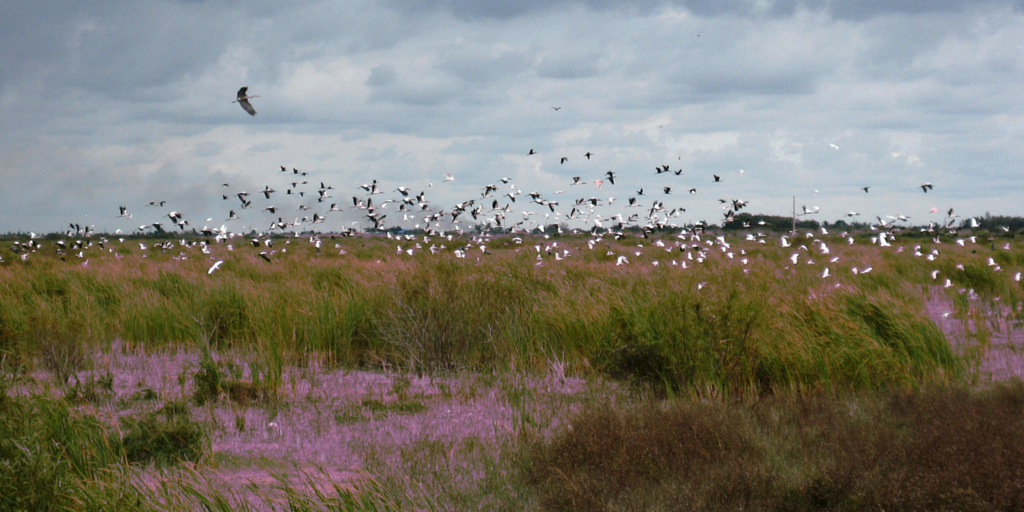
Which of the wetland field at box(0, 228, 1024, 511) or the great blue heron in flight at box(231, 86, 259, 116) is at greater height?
the great blue heron in flight at box(231, 86, 259, 116)

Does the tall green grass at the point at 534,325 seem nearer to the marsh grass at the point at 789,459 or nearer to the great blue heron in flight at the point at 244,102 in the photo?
the marsh grass at the point at 789,459

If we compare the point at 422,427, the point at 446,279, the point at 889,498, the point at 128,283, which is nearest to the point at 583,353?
the point at 446,279

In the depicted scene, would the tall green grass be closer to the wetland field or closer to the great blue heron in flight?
the wetland field

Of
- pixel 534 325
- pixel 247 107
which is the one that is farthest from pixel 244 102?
pixel 534 325

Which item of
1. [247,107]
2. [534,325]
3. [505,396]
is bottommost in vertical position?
[505,396]

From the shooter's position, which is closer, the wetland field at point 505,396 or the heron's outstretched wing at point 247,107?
the wetland field at point 505,396

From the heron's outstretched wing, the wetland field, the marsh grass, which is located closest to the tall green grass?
the wetland field

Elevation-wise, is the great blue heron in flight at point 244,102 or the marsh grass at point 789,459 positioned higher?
the great blue heron in flight at point 244,102

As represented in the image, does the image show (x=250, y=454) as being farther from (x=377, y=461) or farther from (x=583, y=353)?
(x=583, y=353)

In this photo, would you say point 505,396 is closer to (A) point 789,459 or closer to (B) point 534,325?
(B) point 534,325

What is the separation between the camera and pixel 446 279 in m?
11.1

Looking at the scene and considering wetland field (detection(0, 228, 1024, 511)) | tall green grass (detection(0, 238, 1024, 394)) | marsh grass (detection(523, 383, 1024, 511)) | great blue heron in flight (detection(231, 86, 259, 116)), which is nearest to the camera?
marsh grass (detection(523, 383, 1024, 511))

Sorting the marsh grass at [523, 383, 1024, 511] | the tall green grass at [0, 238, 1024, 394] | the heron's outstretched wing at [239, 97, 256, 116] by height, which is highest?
the heron's outstretched wing at [239, 97, 256, 116]

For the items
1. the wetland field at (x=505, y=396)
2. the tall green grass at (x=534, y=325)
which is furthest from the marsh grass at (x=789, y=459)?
the tall green grass at (x=534, y=325)
